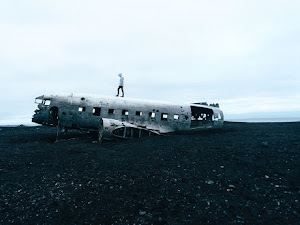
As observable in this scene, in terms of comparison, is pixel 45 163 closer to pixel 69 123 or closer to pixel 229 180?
pixel 69 123

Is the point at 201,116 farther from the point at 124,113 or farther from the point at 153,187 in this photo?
the point at 153,187

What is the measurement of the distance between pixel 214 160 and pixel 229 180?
8.50 ft

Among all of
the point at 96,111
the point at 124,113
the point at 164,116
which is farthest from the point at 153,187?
the point at 96,111

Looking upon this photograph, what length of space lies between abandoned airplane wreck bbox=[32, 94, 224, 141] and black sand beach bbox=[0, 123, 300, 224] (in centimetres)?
595

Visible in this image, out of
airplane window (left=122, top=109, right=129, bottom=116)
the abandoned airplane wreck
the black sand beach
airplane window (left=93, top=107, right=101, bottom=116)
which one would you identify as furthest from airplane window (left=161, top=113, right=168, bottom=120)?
the black sand beach

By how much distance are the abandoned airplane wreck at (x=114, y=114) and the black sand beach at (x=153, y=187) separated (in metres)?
5.95

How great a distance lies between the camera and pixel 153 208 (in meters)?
5.82

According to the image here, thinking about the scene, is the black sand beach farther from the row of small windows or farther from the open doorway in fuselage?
the open doorway in fuselage

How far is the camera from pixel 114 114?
18297 millimetres

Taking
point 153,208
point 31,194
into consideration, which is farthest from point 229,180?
point 31,194

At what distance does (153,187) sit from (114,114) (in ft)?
39.9

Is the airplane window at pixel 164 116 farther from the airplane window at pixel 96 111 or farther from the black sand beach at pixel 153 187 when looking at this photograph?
the black sand beach at pixel 153 187

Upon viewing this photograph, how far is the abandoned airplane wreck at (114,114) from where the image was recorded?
17422mm

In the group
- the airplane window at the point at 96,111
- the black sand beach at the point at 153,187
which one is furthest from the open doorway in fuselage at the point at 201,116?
the airplane window at the point at 96,111
